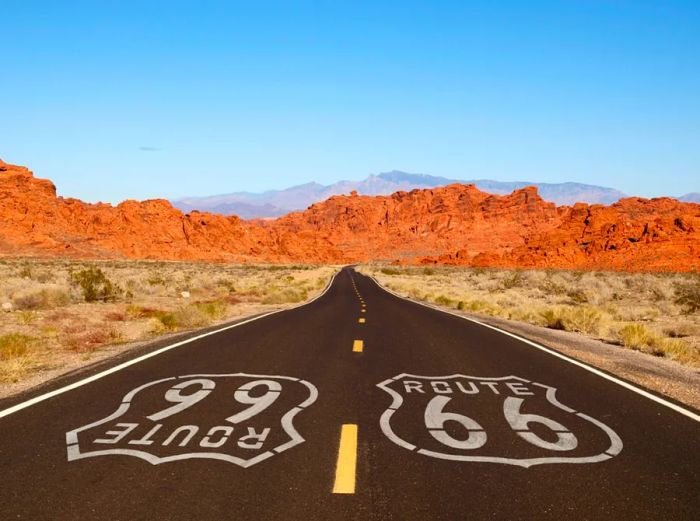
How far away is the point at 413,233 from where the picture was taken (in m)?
184

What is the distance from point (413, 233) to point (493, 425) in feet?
588

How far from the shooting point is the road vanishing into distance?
3.86 metres

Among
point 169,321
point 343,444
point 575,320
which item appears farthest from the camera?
point 575,320

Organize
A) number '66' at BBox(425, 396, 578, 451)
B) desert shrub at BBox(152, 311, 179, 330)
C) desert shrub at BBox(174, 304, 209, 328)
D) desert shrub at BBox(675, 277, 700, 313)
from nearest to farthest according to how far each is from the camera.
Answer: number '66' at BBox(425, 396, 578, 451) → desert shrub at BBox(152, 311, 179, 330) → desert shrub at BBox(174, 304, 209, 328) → desert shrub at BBox(675, 277, 700, 313)

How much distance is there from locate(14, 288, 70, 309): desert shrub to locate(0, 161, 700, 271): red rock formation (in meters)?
64.9

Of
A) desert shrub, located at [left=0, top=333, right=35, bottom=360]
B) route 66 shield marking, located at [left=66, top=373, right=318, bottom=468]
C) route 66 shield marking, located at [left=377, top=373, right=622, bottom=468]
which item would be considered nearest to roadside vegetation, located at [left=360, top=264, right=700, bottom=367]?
route 66 shield marking, located at [left=377, top=373, right=622, bottom=468]

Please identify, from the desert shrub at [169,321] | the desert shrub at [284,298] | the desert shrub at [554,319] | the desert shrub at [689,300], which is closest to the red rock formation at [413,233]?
the desert shrub at [689,300]

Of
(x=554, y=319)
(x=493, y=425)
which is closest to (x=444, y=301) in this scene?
(x=554, y=319)

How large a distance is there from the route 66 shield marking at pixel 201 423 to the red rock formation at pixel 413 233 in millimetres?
67651

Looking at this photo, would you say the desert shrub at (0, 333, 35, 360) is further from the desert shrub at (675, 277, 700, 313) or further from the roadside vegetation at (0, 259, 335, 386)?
the desert shrub at (675, 277, 700, 313)

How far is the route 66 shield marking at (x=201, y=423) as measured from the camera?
4832 mm

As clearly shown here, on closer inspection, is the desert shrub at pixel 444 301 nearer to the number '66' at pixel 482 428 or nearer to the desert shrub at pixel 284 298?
the desert shrub at pixel 284 298

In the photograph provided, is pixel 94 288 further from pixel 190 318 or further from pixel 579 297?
pixel 579 297

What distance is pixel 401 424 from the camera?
224 inches
